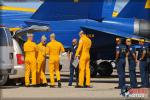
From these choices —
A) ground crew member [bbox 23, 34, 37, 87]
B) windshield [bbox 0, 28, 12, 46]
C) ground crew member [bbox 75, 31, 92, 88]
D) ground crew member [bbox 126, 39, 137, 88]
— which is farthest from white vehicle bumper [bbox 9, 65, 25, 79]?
ground crew member [bbox 126, 39, 137, 88]

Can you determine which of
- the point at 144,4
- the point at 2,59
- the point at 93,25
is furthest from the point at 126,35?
the point at 2,59

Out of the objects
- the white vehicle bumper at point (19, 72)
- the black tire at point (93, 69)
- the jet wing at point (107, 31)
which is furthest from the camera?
the black tire at point (93, 69)

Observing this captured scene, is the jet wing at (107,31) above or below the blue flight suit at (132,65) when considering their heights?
above

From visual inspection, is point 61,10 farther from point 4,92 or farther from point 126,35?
point 4,92

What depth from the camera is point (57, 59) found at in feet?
56.6

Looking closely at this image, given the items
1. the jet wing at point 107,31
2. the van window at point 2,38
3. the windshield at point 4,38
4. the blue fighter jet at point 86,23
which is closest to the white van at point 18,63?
the windshield at point 4,38

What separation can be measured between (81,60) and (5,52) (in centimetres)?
232

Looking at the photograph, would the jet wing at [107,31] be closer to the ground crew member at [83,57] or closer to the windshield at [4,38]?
the ground crew member at [83,57]

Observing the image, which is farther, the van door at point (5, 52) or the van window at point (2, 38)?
the van window at point (2, 38)

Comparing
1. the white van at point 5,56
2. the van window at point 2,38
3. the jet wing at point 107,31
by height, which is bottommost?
the white van at point 5,56

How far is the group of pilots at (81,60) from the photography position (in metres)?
16.6

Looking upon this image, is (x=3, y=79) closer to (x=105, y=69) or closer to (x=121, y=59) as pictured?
(x=121, y=59)

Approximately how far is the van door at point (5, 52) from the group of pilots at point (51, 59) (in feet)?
2.20

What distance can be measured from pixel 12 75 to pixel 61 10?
6641mm
